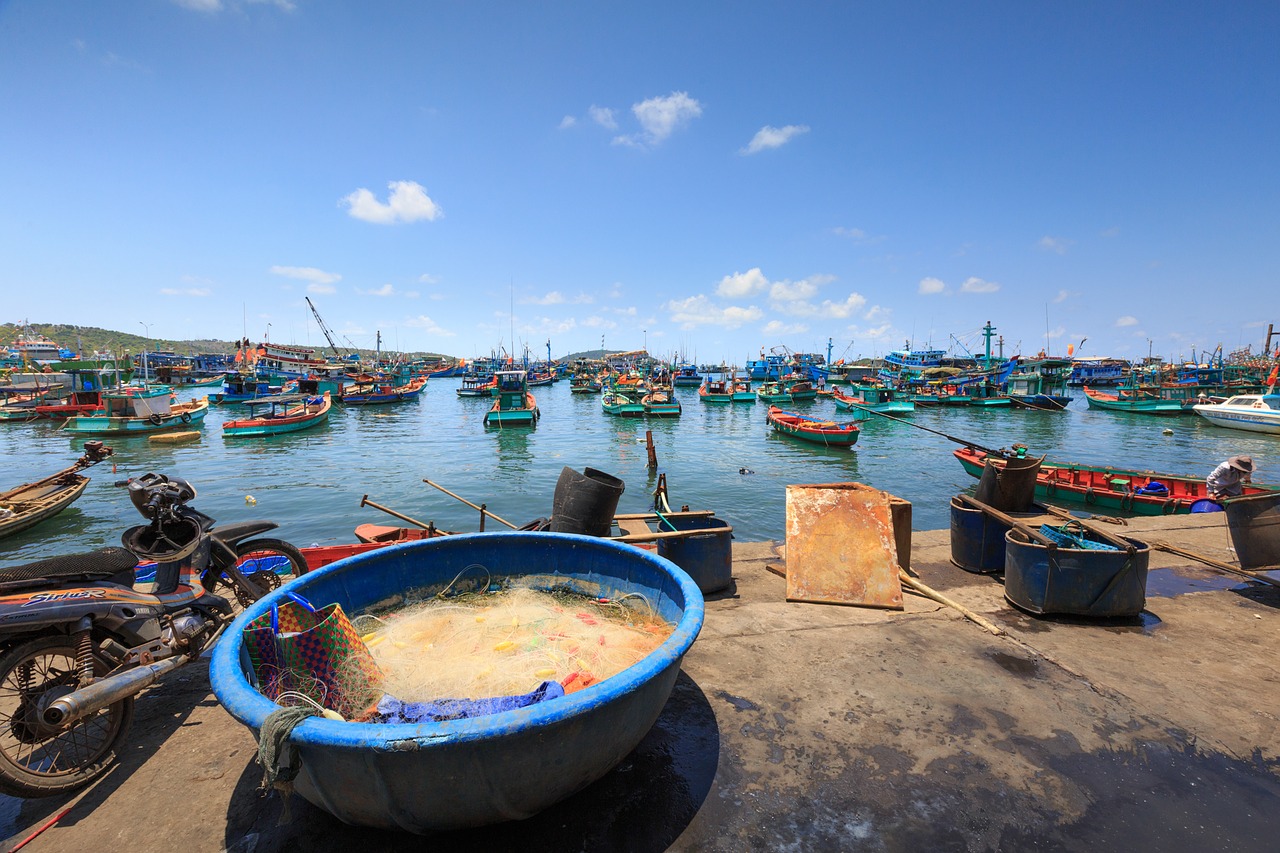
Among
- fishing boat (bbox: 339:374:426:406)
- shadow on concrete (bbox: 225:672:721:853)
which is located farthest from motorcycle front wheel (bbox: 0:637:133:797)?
fishing boat (bbox: 339:374:426:406)

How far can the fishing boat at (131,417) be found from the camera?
2809 cm

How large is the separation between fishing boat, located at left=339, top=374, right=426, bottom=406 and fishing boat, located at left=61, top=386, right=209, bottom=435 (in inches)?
687

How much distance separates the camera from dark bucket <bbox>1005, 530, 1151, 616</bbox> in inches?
187

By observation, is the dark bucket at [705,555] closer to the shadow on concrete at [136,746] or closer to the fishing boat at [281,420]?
the shadow on concrete at [136,746]

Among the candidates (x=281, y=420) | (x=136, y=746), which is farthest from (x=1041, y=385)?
(x=136, y=746)

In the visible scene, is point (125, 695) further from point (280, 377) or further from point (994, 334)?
point (994, 334)

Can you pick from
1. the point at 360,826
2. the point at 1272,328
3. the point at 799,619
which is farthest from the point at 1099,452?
the point at 1272,328

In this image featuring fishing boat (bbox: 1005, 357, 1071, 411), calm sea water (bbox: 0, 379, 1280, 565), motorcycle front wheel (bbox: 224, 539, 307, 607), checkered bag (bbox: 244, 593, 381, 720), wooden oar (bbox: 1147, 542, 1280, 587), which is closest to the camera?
checkered bag (bbox: 244, 593, 381, 720)

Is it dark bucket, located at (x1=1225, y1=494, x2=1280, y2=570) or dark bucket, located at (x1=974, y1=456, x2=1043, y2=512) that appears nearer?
dark bucket, located at (x1=1225, y1=494, x2=1280, y2=570)

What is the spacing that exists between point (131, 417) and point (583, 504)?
35.4m

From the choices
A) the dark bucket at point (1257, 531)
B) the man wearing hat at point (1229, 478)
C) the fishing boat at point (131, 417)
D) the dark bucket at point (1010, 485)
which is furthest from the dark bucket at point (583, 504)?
the fishing boat at point (131, 417)

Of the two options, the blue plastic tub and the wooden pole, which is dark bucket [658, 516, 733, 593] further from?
the blue plastic tub

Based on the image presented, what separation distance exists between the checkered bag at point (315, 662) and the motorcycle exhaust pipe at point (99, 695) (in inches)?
26.5

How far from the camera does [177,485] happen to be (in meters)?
4.30
